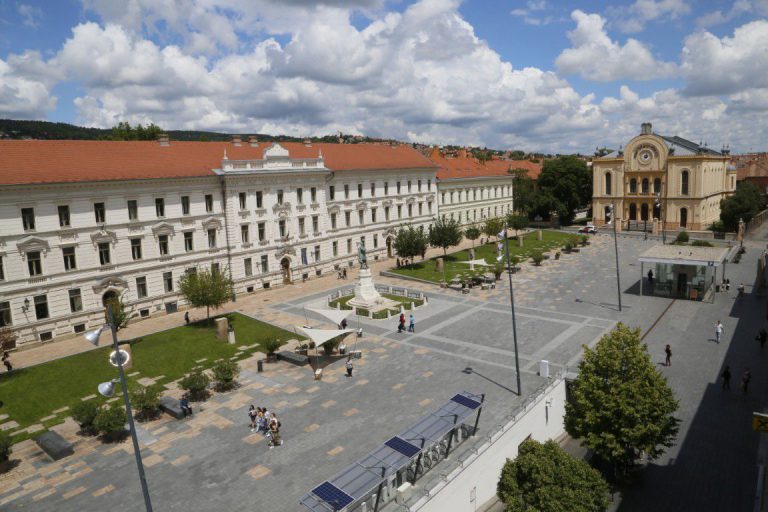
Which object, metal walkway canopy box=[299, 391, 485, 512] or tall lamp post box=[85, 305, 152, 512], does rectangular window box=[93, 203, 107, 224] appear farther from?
metal walkway canopy box=[299, 391, 485, 512]

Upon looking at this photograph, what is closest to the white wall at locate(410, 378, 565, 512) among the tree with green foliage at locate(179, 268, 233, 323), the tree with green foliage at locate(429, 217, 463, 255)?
the tree with green foliage at locate(179, 268, 233, 323)

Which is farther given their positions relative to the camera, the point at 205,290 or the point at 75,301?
the point at 75,301

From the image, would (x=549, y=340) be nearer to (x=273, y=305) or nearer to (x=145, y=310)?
(x=273, y=305)

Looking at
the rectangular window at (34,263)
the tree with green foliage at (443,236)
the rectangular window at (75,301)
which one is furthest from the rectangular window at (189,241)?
the tree with green foliage at (443,236)

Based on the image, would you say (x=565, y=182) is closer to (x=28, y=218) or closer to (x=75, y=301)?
(x=75, y=301)

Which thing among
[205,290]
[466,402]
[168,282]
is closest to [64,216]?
[168,282]

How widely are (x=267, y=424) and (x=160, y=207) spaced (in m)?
24.7

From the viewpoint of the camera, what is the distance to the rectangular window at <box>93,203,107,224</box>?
36188mm

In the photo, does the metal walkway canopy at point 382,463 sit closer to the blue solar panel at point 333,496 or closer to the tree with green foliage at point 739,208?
the blue solar panel at point 333,496

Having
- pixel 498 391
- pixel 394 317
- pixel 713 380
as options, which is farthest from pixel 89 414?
pixel 713 380

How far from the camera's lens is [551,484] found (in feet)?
50.0

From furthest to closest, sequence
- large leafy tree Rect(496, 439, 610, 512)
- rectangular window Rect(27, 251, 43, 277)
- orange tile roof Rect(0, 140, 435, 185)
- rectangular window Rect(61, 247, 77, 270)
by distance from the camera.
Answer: rectangular window Rect(61, 247, 77, 270)
orange tile roof Rect(0, 140, 435, 185)
rectangular window Rect(27, 251, 43, 277)
large leafy tree Rect(496, 439, 610, 512)

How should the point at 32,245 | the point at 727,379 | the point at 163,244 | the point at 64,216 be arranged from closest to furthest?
the point at 727,379, the point at 32,245, the point at 64,216, the point at 163,244

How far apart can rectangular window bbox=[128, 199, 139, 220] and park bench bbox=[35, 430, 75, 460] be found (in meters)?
20.1
